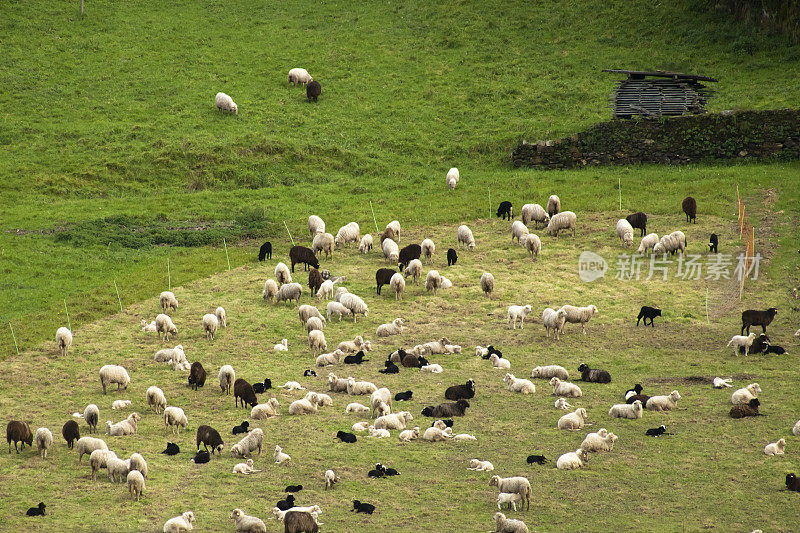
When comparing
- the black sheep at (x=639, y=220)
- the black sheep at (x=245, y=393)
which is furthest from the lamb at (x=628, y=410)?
the black sheep at (x=639, y=220)

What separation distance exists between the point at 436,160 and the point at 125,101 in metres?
18.1

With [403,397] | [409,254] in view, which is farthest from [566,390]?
[409,254]

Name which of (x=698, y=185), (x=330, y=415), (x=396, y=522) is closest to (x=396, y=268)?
(x=330, y=415)

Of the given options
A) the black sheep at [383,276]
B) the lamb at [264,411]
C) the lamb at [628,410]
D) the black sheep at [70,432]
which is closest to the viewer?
the black sheep at [70,432]

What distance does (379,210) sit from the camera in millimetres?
40344

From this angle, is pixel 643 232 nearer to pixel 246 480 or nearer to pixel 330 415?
pixel 330 415

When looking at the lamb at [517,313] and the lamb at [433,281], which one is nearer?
→ the lamb at [517,313]

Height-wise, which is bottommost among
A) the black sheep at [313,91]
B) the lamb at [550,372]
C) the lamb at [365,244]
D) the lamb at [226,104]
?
the lamb at [550,372]

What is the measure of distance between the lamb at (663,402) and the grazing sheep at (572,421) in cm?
186

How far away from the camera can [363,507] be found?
16078 mm

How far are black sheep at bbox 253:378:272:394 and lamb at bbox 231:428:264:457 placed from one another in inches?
149

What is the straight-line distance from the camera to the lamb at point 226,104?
165ft

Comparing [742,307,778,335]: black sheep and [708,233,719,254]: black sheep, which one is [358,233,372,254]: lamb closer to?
[708,233,719,254]: black sheep

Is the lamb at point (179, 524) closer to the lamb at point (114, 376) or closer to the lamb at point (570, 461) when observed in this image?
the lamb at point (570, 461)
